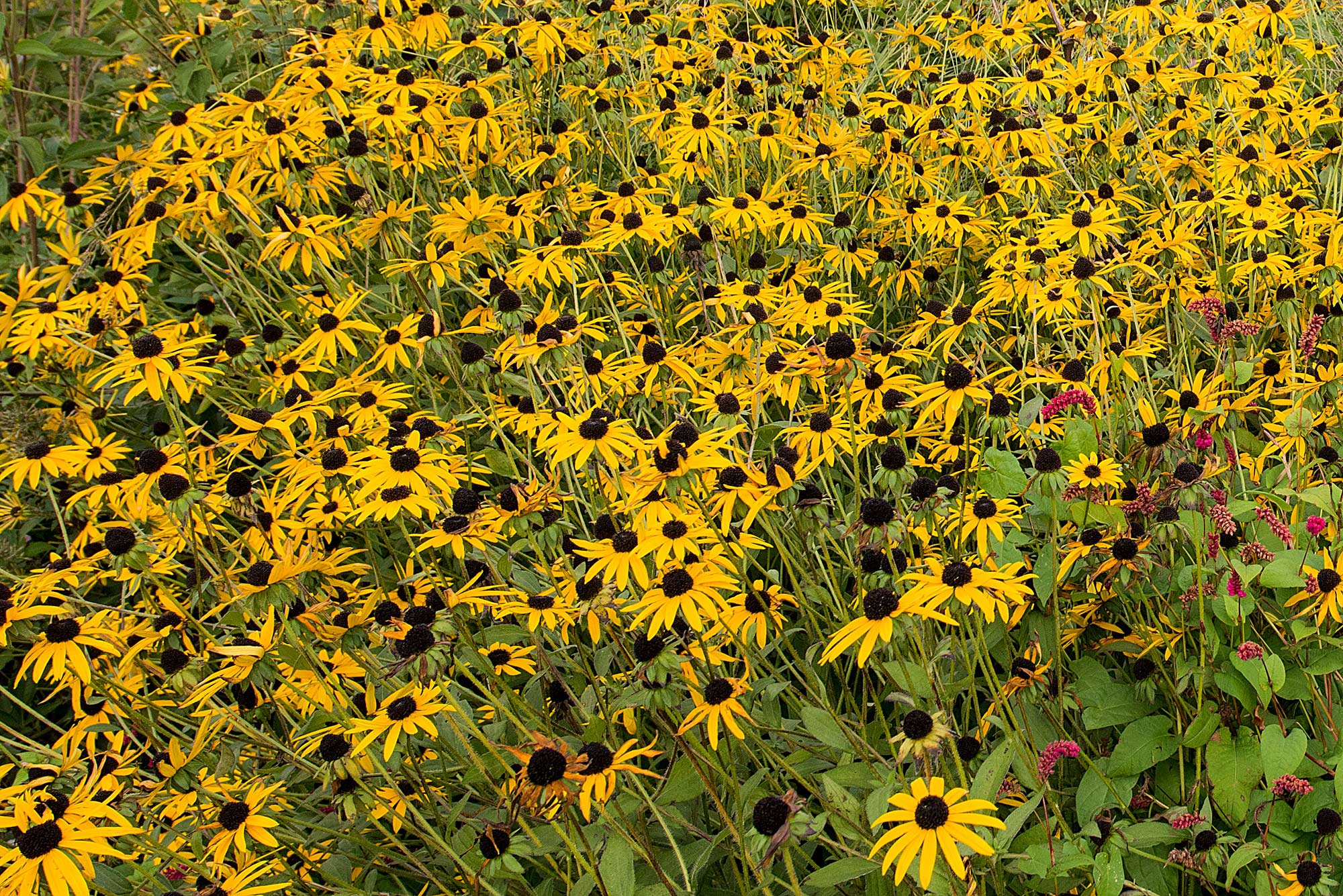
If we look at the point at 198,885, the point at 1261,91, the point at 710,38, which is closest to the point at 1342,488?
the point at 1261,91

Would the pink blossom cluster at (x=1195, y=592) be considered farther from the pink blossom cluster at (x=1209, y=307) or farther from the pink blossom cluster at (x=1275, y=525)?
the pink blossom cluster at (x=1209, y=307)

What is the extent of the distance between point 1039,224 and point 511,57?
1.97 metres

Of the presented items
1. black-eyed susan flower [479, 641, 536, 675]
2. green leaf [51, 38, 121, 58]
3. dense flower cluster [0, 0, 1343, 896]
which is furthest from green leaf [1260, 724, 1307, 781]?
green leaf [51, 38, 121, 58]

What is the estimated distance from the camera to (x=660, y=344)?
9.62 ft

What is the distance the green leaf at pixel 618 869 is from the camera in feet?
5.59

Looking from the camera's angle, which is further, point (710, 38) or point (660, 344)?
point (710, 38)

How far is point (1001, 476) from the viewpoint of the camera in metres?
2.26

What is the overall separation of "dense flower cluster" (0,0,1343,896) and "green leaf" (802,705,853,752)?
0.03 m

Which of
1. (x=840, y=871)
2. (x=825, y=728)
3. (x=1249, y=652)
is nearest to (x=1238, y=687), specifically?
(x=1249, y=652)

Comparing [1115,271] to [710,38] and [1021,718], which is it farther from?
[710,38]

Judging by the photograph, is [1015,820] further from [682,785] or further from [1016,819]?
[682,785]

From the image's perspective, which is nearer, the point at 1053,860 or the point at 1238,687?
the point at 1053,860

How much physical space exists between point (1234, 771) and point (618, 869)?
108 cm

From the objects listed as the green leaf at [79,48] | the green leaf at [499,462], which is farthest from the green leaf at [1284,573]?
the green leaf at [79,48]
